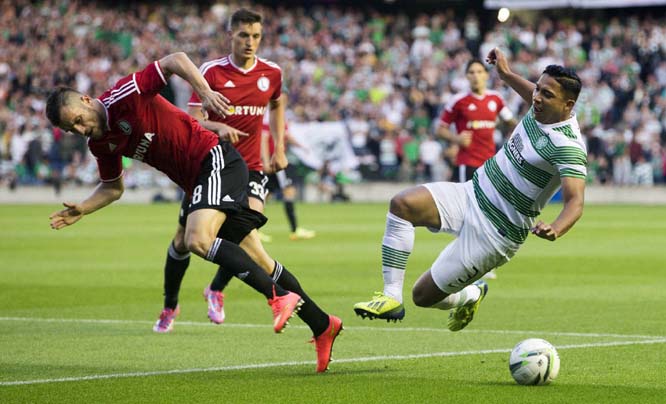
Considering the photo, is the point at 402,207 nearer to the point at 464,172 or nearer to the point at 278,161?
the point at 278,161

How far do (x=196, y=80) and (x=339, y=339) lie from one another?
8.55ft

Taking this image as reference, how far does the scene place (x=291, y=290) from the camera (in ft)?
27.2

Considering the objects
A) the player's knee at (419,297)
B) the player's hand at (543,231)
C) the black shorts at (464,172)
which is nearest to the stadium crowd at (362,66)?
the black shorts at (464,172)

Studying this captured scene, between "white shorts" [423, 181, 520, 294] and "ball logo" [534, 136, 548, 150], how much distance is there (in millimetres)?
617

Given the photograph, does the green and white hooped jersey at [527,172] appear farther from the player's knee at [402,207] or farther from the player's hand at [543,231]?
the player's hand at [543,231]

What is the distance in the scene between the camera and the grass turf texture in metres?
7.14

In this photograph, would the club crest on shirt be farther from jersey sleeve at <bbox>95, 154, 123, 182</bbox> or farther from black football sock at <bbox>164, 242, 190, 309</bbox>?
black football sock at <bbox>164, 242, 190, 309</bbox>

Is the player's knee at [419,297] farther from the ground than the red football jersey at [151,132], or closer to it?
closer to it

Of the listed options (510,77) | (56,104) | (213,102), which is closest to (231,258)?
(213,102)

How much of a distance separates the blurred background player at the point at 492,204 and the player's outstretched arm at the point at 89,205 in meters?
1.91

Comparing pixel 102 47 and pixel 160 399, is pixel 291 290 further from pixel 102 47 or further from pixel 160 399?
pixel 102 47

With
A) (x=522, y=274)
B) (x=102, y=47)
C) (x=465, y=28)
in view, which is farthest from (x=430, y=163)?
(x=522, y=274)

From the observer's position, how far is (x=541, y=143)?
25.6 feet

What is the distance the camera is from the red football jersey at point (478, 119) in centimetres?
1517
